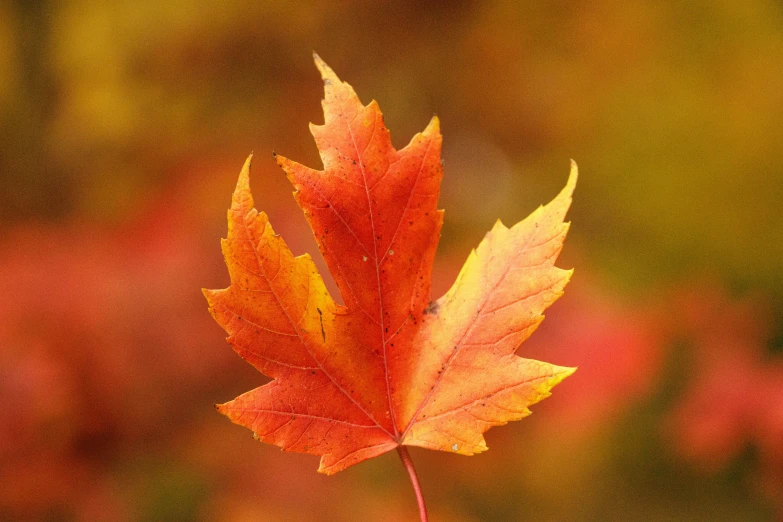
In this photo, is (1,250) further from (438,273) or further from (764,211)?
(764,211)

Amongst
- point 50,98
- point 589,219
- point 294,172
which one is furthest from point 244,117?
point 294,172

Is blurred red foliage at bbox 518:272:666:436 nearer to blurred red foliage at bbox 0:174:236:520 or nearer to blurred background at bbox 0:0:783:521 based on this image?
blurred background at bbox 0:0:783:521

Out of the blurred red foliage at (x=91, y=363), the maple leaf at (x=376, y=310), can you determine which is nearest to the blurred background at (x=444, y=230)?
the blurred red foliage at (x=91, y=363)

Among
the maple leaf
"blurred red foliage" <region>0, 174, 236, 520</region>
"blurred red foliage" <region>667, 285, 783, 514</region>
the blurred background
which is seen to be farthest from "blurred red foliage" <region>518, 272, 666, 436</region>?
the maple leaf

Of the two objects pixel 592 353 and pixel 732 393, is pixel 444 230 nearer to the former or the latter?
pixel 592 353

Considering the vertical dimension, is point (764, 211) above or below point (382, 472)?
above

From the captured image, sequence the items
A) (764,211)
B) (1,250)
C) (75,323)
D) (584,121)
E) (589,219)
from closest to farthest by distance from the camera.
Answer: (75,323) → (1,250) → (764,211) → (589,219) → (584,121)

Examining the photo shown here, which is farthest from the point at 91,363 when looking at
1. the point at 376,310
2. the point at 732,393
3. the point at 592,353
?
the point at 732,393
